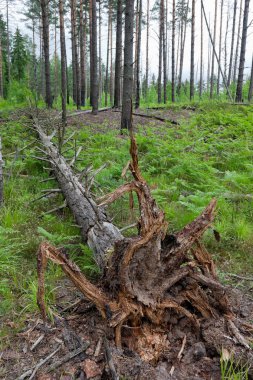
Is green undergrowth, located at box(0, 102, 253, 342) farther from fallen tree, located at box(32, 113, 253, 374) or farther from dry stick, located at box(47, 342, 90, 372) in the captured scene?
dry stick, located at box(47, 342, 90, 372)

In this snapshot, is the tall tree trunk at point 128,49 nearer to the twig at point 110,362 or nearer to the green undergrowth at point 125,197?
the green undergrowth at point 125,197

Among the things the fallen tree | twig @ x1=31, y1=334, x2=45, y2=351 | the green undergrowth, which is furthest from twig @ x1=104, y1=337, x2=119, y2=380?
the green undergrowth

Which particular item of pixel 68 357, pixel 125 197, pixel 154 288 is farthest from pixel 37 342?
pixel 125 197

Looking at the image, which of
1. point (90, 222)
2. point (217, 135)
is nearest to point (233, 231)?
point (90, 222)

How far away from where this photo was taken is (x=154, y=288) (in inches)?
98.9

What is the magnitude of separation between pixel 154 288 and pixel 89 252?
1.12 metres

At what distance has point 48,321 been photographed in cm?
262

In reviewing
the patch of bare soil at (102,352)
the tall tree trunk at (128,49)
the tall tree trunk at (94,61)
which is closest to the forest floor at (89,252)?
the patch of bare soil at (102,352)

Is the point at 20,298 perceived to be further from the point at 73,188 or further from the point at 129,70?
the point at 129,70

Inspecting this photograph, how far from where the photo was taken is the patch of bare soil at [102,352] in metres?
2.14

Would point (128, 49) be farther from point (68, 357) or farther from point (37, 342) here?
point (68, 357)

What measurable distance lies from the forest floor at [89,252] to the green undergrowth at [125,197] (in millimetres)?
15

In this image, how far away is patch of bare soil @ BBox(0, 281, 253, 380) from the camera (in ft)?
7.02

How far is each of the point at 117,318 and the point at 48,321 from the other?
0.66 m
